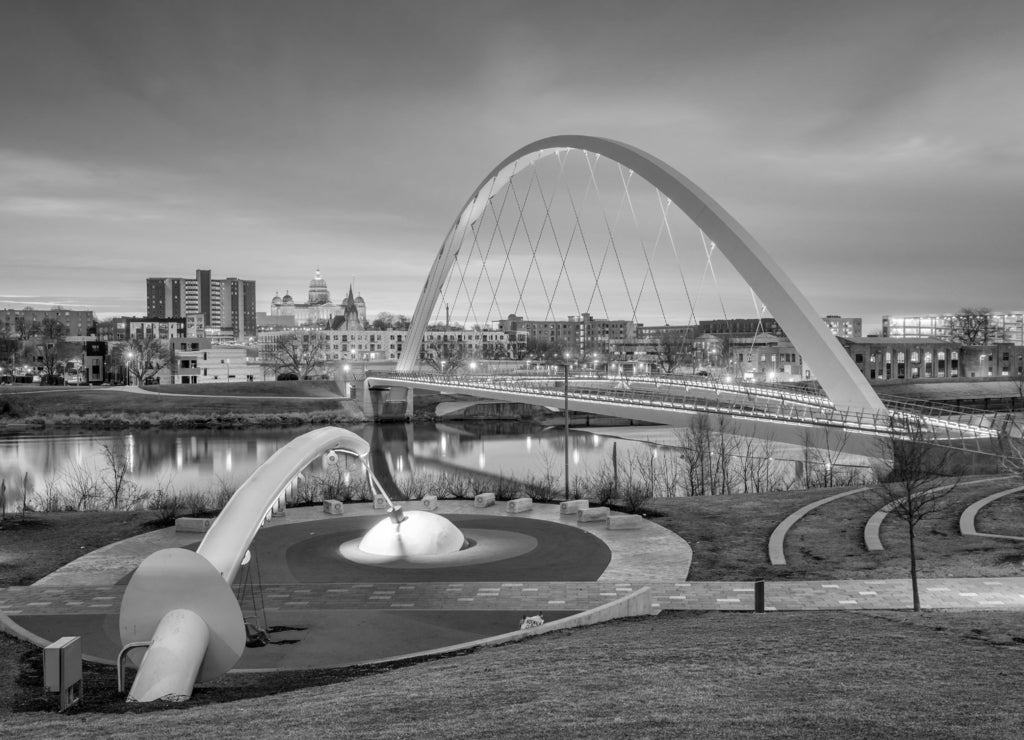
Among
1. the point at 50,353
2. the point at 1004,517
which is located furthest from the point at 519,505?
the point at 50,353

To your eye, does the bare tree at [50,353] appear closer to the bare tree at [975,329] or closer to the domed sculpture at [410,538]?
the domed sculpture at [410,538]

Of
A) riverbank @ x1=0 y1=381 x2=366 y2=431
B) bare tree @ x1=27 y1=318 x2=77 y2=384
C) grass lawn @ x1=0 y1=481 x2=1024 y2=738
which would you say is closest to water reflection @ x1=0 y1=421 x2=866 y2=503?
riverbank @ x1=0 y1=381 x2=366 y2=431

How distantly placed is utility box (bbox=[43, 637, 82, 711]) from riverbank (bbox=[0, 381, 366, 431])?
62518 mm

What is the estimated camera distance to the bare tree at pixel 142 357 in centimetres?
9244

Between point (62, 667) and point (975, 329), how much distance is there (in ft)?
405

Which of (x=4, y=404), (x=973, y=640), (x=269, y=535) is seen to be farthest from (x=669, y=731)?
(x=4, y=404)

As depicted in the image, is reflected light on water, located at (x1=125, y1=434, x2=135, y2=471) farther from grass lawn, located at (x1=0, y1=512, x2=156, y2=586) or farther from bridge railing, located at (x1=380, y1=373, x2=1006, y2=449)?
grass lawn, located at (x1=0, y1=512, x2=156, y2=586)

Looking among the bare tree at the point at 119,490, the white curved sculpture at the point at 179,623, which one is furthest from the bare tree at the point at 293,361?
the white curved sculpture at the point at 179,623

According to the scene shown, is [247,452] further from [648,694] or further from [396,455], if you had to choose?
[648,694]

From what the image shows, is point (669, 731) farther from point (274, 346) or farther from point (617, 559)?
point (274, 346)

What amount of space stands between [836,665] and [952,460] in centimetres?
1999

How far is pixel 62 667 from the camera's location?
852cm

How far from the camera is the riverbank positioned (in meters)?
66.4

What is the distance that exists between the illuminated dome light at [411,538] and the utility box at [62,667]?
9497 mm
